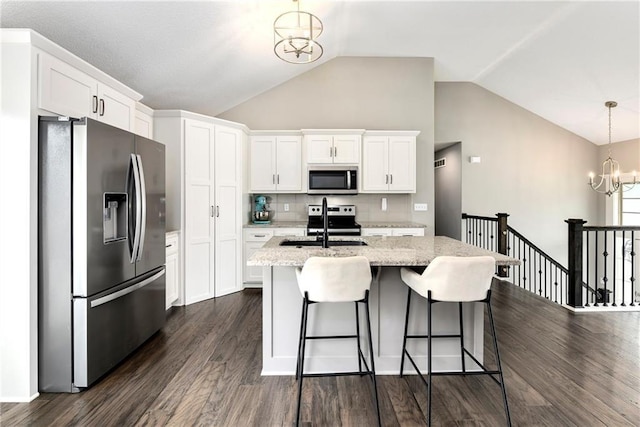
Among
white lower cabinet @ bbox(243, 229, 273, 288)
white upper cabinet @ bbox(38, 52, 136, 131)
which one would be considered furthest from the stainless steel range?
white upper cabinet @ bbox(38, 52, 136, 131)

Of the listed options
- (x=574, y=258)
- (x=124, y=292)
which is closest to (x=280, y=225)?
(x=124, y=292)

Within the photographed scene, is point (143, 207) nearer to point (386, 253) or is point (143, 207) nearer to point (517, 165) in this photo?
point (386, 253)

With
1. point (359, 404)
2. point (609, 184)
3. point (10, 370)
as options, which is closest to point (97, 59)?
point (10, 370)

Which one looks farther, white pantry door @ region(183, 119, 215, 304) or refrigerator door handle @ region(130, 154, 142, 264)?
white pantry door @ region(183, 119, 215, 304)

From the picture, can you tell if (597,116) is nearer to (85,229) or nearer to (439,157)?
(439,157)

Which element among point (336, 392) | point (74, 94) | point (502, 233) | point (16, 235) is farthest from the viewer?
point (502, 233)

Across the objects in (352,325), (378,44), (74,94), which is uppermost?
(378,44)

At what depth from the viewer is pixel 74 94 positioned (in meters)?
2.42

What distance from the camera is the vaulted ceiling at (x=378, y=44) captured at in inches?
114

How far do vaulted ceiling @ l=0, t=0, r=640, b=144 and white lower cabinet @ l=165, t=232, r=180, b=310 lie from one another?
1.71 m

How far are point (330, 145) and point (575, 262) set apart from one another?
324 centimetres

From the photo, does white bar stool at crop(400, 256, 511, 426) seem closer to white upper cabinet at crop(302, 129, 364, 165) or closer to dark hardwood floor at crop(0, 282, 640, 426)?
dark hardwood floor at crop(0, 282, 640, 426)

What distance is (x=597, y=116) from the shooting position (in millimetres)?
5758

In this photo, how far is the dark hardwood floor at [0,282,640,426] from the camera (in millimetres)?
1958
